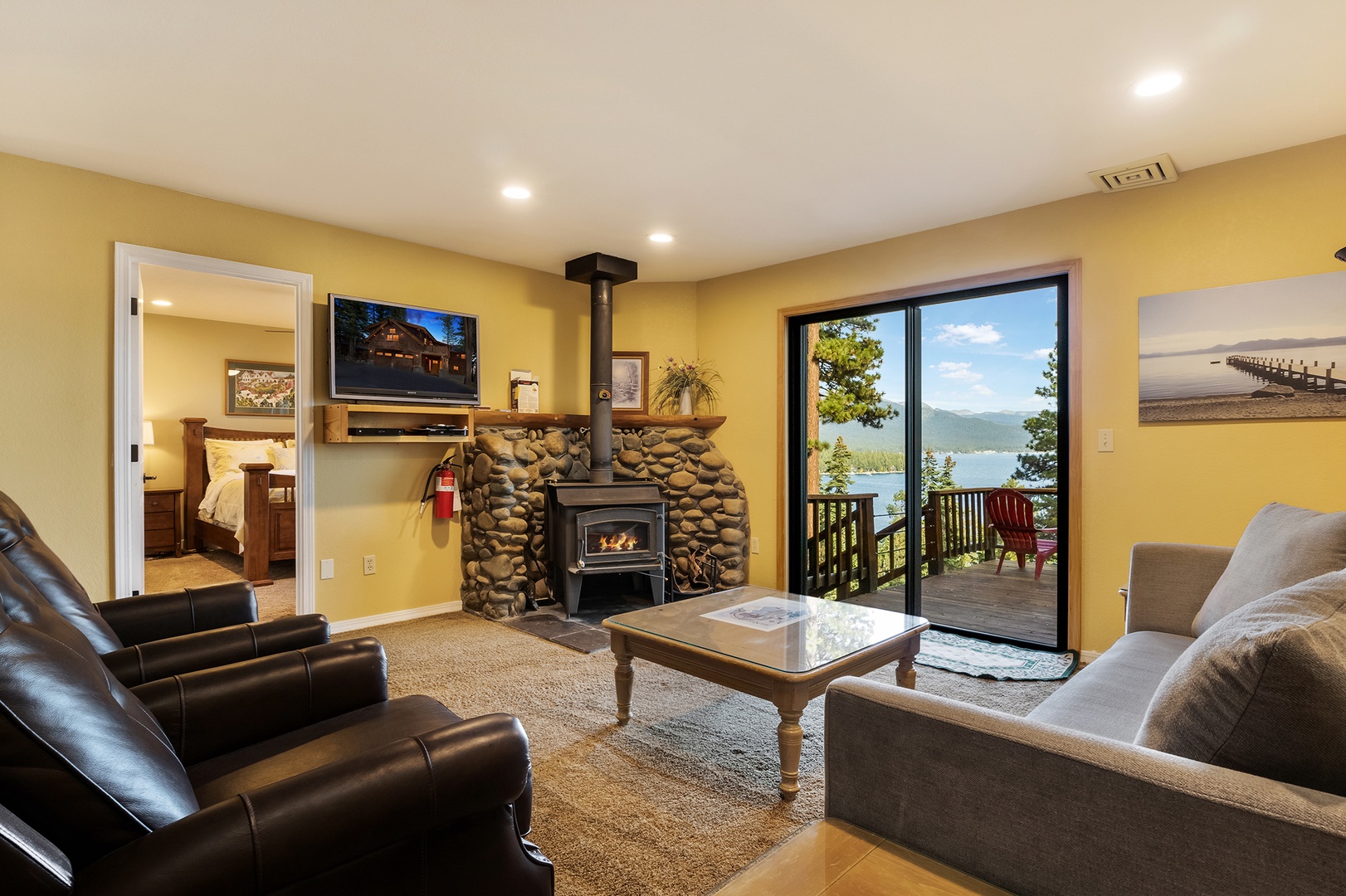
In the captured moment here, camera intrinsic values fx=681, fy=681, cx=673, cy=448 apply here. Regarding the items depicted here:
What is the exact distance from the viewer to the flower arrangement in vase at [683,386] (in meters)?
5.25

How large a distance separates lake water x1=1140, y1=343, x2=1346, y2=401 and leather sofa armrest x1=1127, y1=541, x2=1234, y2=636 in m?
1.06

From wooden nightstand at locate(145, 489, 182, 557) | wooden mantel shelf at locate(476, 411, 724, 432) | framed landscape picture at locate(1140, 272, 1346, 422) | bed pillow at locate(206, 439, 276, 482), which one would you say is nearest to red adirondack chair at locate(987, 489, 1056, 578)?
framed landscape picture at locate(1140, 272, 1346, 422)

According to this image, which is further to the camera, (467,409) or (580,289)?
(580,289)

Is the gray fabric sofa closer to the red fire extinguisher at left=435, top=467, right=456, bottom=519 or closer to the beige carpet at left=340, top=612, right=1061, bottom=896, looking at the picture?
the beige carpet at left=340, top=612, right=1061, bottom=896

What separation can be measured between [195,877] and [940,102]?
300 cm

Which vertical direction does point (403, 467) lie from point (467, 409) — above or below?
below

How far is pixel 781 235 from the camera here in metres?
4.20

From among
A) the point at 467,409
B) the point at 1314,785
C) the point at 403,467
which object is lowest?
the point at 1314,785

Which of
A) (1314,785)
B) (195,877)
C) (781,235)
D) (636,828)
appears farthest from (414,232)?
(1314,785)

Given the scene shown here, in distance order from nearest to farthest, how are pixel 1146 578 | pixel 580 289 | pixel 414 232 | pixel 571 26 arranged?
1. pixel 571 26
2. pixel 1146 578
3. pixel 414 232
4. pixel 580 289

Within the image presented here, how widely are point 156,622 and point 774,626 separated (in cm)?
198

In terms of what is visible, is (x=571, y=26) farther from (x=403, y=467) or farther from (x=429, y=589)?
(x=429, y=589)

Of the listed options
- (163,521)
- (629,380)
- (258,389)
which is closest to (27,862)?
(629,380)

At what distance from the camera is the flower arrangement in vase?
17.2 ft
